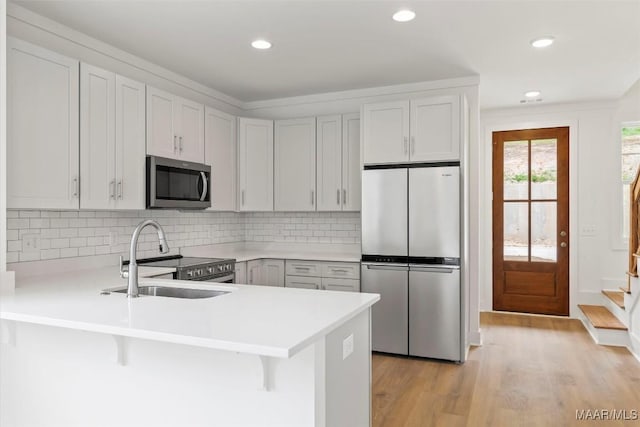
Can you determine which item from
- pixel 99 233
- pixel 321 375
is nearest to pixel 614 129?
pixel 321 375

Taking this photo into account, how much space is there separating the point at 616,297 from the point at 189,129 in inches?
189

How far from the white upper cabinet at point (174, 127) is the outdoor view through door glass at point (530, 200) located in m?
3.86

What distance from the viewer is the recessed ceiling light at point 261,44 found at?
136 inches

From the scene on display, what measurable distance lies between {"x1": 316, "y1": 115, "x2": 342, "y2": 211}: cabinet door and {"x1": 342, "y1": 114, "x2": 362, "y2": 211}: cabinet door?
0.14ft

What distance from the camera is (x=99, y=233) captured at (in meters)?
3.57

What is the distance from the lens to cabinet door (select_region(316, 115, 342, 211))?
4.71 metres

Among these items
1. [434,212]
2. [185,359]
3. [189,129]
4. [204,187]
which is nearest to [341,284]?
[434,212]

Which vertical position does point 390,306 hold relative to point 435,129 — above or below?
below

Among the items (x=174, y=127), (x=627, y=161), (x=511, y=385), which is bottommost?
(x=511, y=385)

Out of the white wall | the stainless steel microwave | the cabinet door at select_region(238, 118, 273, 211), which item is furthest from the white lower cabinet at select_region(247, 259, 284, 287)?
the white wall

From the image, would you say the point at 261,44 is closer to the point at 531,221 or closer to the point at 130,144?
the point at 130,144

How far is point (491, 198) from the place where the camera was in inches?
231

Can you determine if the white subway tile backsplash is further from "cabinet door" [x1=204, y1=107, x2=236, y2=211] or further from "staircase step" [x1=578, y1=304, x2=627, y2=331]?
"staircase step" [x1=578, y1=304, x2=627, y2=331]

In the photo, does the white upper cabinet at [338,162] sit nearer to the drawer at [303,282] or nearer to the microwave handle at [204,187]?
the drawer at [303,282]
